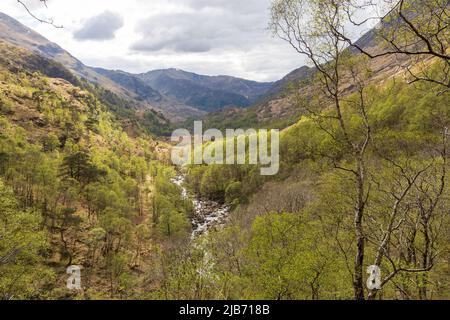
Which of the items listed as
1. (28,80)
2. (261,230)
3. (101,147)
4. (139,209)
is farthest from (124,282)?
(28,80)

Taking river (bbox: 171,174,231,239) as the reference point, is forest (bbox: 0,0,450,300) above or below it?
above

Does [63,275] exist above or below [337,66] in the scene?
below

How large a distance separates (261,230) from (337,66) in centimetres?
2191

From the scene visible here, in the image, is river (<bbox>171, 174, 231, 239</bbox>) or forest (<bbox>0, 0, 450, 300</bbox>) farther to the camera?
river (<bbox>171, 174, 231, 239</bbox>)

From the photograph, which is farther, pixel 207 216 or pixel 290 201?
pixel 207 216

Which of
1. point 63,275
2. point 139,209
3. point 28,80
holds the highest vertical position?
point 28,80

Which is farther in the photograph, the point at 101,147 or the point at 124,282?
the point at 101,147

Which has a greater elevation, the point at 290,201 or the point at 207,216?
the point at 290,201

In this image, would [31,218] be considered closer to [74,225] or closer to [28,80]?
[74,225]

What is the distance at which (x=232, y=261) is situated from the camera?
3675cm

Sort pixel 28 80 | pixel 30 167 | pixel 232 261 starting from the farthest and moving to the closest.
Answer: pixel 28 80
pixel 30 167
pixel 232 261

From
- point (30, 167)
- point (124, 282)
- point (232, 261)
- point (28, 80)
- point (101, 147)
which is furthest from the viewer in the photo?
point (28, 80)

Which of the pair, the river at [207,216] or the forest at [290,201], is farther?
the river at [207,216]

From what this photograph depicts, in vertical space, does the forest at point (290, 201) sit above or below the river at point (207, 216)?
above
